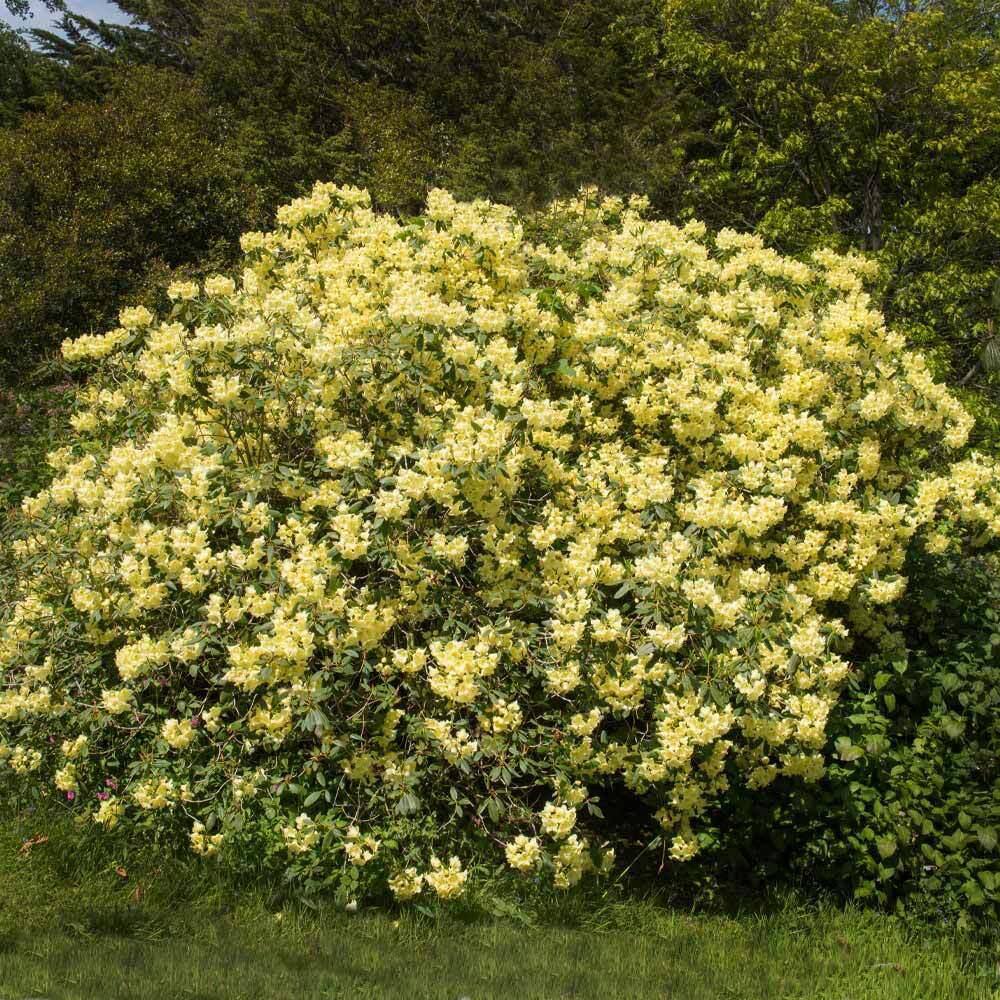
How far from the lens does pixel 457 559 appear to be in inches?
134

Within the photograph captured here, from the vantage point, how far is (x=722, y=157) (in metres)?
13.6

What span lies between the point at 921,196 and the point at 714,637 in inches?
453

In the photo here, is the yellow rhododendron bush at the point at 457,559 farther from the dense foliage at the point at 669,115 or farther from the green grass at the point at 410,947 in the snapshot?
the dense foliage at the point at 669,115

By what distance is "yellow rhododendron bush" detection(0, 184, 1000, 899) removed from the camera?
3.32 meters

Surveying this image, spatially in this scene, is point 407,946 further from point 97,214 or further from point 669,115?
point 669,115

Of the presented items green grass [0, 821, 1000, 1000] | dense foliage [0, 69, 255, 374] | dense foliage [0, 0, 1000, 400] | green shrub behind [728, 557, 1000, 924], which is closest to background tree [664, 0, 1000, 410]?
dense foliage [0, 0, 1000, 400]

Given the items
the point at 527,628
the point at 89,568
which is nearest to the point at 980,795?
the point at 527,628

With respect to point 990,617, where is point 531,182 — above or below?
above

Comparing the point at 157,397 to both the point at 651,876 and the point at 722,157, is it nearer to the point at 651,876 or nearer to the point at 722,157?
the point at 651,876

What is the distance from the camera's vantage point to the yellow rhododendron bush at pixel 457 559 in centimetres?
332

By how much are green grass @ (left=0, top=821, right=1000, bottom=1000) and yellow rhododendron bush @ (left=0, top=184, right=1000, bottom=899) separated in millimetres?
177

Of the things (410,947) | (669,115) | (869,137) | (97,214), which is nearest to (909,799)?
(410,947)

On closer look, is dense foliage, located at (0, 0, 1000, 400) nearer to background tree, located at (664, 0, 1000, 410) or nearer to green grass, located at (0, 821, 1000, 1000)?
background tree, located at (664, 0, 1000, 410)

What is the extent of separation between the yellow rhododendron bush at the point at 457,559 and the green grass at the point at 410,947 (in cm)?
18
